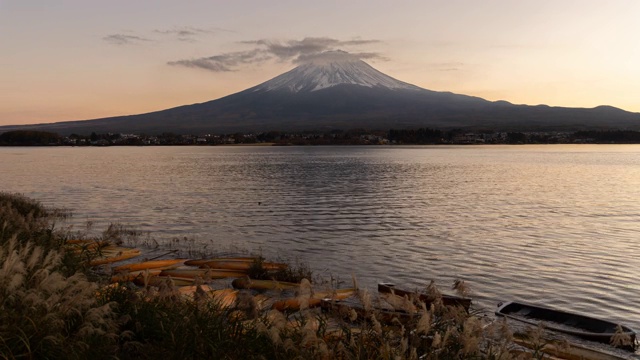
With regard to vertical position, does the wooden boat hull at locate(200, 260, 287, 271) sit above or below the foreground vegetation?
below

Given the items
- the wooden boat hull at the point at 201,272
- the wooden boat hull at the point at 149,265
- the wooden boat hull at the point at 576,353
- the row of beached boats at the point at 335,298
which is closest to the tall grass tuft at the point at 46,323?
the row of beached boats at the point at 335,298

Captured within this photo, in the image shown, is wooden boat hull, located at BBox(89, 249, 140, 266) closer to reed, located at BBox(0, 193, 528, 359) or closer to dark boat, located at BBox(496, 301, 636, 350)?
reed, located at BBox(0, 193, 528, 359)

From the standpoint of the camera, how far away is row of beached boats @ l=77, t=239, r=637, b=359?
10.3 m

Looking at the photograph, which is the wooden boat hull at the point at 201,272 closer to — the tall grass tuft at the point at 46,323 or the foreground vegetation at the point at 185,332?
the foreground vegetation at the point at 185,332

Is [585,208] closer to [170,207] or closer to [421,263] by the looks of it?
[421,263]

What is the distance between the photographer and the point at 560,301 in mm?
16500

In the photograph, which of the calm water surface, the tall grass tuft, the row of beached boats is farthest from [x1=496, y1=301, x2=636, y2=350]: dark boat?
the tall grass tuft

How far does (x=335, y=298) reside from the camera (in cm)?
1084

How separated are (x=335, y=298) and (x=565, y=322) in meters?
6.36

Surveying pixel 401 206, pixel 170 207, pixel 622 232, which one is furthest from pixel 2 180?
pixel 622 232

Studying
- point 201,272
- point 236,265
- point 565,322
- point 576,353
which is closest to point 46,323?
point 576,353

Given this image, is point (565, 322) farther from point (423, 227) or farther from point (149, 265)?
point (423, 227)

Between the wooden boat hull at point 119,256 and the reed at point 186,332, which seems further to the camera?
the wooden boat hull at point 119,256

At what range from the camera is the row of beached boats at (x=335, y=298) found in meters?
10.3
